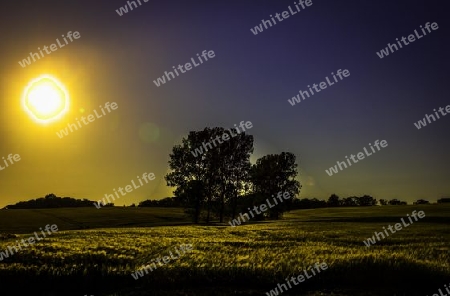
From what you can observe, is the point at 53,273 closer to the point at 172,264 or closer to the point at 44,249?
the point at 172,264

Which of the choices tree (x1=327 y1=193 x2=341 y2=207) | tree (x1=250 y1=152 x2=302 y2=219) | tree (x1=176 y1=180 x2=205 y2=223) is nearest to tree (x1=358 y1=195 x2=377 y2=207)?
tree (x1=327 y1=193 x2=341 y2=207)

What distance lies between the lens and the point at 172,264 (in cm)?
1280

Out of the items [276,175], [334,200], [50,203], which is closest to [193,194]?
[276,175]

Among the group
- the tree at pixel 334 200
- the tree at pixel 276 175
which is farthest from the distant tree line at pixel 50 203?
the tree at pixel 334 200

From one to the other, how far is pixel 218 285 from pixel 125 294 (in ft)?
8.03

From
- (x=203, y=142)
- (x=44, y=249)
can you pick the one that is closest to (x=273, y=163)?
(x=203, y=142)

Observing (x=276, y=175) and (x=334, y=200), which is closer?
(x=276, y=175)

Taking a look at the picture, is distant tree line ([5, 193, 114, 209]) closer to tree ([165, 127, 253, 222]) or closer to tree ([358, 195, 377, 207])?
tree ([165, 127, 253, 222])

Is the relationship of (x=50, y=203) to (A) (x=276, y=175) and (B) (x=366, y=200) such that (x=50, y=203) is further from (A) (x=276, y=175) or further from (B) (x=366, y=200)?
(B) (x=366, y=200)

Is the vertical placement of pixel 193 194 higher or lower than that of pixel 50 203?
lower

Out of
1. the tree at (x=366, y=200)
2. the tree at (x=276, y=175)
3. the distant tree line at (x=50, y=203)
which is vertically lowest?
the tree at (x=366, y=200)

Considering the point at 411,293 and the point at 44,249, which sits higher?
the point at 44,249

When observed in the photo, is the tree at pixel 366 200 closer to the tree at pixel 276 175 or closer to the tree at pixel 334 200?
the tree at pixel 334 200

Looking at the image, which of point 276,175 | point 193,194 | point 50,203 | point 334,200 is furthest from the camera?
point 334,200
